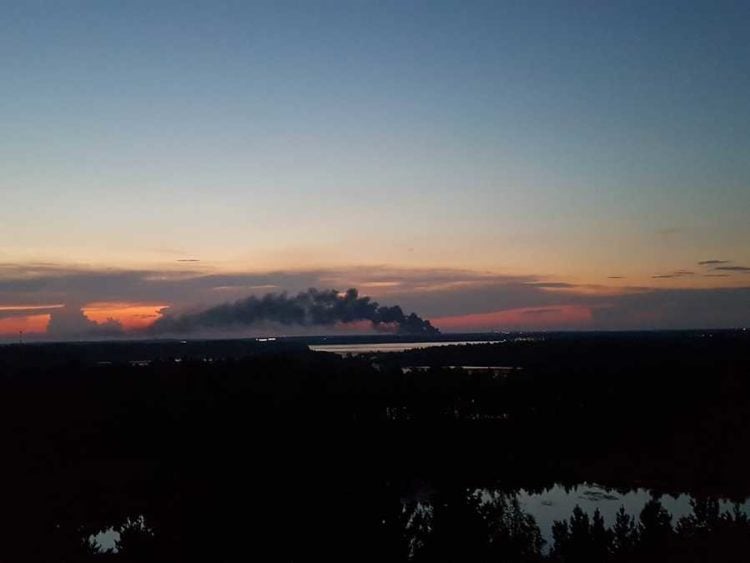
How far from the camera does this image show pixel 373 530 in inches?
677

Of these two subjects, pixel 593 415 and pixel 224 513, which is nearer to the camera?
pixel 224 513

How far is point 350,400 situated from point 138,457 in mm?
16799

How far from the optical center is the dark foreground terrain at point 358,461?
19078 mm

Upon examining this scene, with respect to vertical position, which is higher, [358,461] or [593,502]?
[358,461]

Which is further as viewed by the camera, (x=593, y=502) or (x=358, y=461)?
(x=358, y=461)

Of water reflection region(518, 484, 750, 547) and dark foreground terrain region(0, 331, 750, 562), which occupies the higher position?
dark foreground terrain region(0, 331, 750, 562)

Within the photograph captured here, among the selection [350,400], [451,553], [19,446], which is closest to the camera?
[451,553]

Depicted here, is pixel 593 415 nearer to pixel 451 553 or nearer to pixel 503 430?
pixel 503 430

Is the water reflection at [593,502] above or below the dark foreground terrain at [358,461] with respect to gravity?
below

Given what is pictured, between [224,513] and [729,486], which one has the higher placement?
[224,513]

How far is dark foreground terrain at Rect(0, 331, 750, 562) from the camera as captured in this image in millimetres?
19078

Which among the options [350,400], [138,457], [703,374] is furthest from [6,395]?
[703,374]

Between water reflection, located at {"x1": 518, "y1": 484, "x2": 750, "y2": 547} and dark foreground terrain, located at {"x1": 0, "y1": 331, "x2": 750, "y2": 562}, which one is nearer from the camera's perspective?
dark foreground terrain, located at {"x1": 0, "y1": 331, "x2": 750, "y2": 562}

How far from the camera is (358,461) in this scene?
37.8 metres
